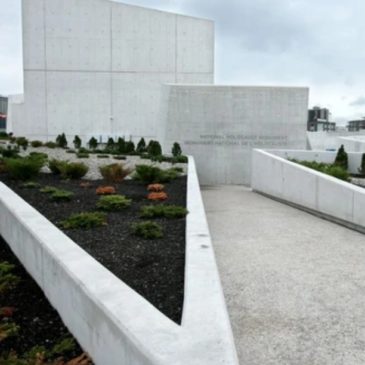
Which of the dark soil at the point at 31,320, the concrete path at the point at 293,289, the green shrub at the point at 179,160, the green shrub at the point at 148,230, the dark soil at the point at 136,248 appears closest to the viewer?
the dark soil at the point at 31,320

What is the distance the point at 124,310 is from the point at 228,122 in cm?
1461

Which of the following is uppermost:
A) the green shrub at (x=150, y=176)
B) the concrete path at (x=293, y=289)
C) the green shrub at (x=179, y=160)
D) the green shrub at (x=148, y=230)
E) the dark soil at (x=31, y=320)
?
the green shrub at (x=179, y=160)

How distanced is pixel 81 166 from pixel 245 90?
815 centimetres

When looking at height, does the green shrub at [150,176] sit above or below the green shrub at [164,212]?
above

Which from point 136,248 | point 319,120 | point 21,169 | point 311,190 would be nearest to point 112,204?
point 136,248

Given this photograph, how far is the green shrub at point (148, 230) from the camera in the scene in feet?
16.9

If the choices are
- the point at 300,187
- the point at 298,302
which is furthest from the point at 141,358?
the point at 300,187

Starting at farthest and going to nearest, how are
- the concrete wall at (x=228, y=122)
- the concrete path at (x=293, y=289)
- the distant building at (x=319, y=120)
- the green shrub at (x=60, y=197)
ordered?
the distant building at (x=319, y=120), the concrete wall at (x=228, y=122), the green shrub at (x=60, y=197), the concrete path at (x=293, y=289)

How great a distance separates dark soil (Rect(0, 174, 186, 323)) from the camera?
11.8 feet

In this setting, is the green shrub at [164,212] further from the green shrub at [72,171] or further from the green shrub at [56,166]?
the green shrub at [56,166]

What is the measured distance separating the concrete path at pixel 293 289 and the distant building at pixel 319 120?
64356 millimetres

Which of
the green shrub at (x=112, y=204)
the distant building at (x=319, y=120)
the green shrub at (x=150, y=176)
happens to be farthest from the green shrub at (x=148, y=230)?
the distant building at (x=319, y=120)

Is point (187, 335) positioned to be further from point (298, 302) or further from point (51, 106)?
point (51, 106)

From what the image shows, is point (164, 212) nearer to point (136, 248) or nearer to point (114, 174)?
point (136, 248)
